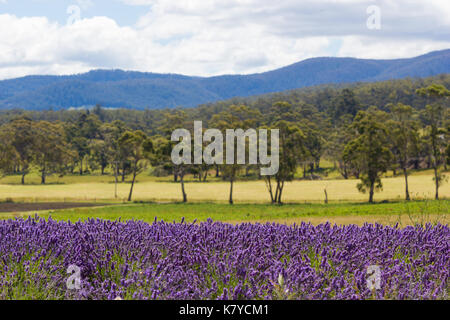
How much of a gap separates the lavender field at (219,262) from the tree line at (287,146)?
56266mm

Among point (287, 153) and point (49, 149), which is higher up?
point (49, 149)

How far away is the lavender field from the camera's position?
5.27 m

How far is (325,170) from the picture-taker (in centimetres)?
12381

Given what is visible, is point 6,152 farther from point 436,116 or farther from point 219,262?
point 219,262

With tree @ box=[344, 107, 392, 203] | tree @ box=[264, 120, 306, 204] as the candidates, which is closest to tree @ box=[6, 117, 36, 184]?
tree @ box=[264, 120, 306, 204]

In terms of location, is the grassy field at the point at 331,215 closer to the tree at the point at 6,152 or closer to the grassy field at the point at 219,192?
the grassy field at the point at 219,192

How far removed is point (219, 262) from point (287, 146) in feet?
A: 202

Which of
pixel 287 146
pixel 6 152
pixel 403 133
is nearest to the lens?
pixel 287 146

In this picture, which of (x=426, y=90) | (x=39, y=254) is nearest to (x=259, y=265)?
(x=39, y=254)

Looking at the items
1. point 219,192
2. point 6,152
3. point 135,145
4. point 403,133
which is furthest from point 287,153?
point 6,152

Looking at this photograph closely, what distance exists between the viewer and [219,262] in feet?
18.6
